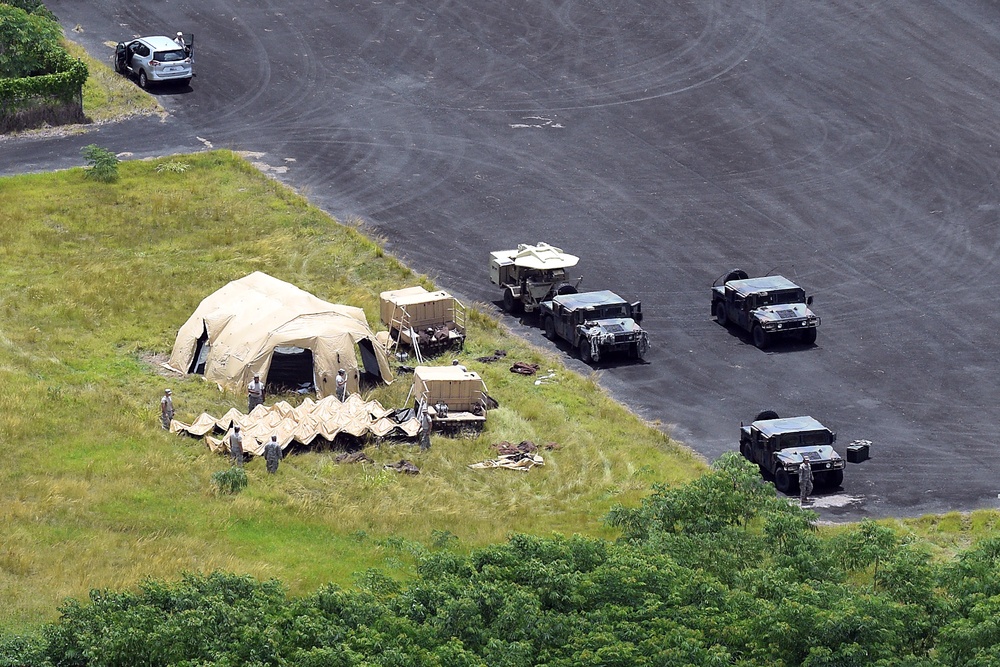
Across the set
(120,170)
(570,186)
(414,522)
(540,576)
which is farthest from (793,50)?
(540,576)

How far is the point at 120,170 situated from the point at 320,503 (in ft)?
101

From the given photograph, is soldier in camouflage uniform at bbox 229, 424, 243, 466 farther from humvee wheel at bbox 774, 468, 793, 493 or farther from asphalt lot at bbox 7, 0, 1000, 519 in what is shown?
humvee wheel at bbox 774, 468, 793, 493

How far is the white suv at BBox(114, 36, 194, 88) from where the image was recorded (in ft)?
247

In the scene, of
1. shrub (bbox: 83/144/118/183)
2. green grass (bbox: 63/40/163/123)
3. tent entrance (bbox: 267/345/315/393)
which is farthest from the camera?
green grass (bbox: 63/40/163/123)

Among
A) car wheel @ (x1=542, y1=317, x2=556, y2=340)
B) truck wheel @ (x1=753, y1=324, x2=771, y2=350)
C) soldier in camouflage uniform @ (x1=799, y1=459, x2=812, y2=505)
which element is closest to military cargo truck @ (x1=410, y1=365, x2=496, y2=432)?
car wheel @ (x1=542, y1=317, x2=556, y2=340)

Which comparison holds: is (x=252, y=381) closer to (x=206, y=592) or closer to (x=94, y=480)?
(x=94, y=480)

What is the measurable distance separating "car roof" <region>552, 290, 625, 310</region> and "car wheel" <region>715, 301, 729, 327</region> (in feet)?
11.9

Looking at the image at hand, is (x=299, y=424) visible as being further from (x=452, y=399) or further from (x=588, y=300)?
(x=588, y=300)

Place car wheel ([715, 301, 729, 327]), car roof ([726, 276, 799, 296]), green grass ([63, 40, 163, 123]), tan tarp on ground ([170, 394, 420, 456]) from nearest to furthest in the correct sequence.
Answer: tan tarp on ground ([170, 394, 420, 456]) → car roof ([726, 276, 799, 296]) → car wheel ([715, 301, 729, 327]) → green grass ([63, 40, 163, 123])

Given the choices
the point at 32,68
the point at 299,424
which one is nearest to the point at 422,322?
the point at 299,424

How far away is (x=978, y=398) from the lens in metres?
52.8

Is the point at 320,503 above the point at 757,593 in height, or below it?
below

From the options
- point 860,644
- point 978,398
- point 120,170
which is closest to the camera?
point 860,644

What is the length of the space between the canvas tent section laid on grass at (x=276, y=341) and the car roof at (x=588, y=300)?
7.21 meters
